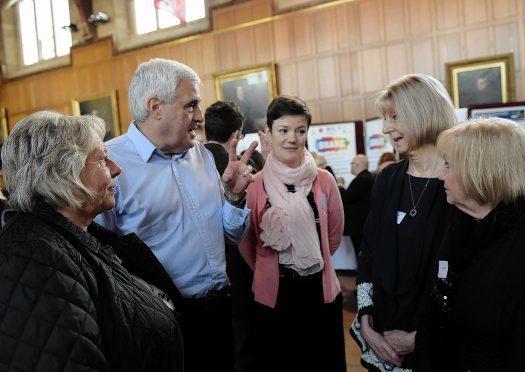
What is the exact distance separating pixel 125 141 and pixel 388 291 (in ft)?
4.38

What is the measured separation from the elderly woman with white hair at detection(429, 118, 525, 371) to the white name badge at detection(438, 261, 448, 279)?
0.08ft

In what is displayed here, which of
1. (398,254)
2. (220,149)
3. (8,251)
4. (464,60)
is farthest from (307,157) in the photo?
(464,60)

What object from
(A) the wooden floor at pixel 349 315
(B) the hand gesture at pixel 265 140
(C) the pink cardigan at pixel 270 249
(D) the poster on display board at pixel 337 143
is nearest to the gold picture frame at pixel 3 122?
(D) the poster on display board at pixel 337 143

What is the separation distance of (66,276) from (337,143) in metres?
7.17

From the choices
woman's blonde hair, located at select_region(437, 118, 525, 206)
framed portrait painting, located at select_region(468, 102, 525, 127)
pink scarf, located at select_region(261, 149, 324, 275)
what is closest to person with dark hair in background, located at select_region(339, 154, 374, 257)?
framed portrait painting, located at select_region(468, 102, 525, 127)

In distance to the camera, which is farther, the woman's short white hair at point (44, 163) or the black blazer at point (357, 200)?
the black blazer at point (357, 200)

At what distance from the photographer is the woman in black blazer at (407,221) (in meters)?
2.02

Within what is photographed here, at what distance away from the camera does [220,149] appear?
3348 mm

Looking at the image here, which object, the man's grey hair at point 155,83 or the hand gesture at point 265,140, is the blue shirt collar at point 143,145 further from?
the hand gesture at point 265,140

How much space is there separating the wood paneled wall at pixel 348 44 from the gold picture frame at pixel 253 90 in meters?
0.18

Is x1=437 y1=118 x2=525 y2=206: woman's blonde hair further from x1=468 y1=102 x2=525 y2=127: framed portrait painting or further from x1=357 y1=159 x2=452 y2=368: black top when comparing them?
x1=468 y1=102 x2=525 y2=127: framed portrait painting

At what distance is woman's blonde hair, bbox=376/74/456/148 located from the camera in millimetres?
2018

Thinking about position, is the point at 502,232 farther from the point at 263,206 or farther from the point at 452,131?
the point at 263,206

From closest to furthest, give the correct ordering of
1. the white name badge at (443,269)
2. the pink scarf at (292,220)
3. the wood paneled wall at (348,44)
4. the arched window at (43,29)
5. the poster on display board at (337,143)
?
the white name badge at (443,269)
the pink scarf at (292,220)
the wood paneled wall at (348,44)
the poster on display board at (337,143)
the arched window at (43,29)
